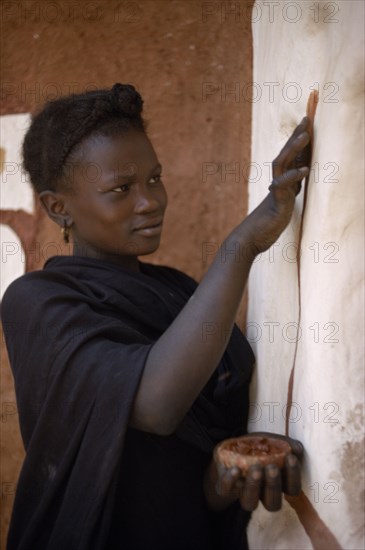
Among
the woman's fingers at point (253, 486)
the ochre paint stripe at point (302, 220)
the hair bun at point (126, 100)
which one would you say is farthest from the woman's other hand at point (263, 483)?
the hair bun at point (126, 100)

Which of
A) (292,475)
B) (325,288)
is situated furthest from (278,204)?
(292,475)

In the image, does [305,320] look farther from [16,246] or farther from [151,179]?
[16,246]

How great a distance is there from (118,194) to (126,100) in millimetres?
223

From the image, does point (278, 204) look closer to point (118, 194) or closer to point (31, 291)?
point (118, 194)

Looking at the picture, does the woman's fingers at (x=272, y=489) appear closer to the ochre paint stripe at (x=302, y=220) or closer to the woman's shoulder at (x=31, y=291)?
the ochre paint stripe at (x=302, y=220)

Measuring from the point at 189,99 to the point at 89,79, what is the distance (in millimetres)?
299

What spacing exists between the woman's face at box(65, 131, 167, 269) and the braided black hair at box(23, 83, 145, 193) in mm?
30

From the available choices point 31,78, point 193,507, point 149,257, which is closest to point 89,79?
point 31,78

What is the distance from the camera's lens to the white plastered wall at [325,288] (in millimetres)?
1126

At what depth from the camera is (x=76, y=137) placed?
4.91 feet

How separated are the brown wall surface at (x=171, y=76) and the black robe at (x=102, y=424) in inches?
25.4

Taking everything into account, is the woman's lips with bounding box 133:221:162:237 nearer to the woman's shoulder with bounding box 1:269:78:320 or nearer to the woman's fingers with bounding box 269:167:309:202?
the woman's shoulder with bounding box 1:269:78:320

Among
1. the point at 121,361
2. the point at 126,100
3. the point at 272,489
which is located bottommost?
the point at 272,489

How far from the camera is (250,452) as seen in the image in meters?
1.26
